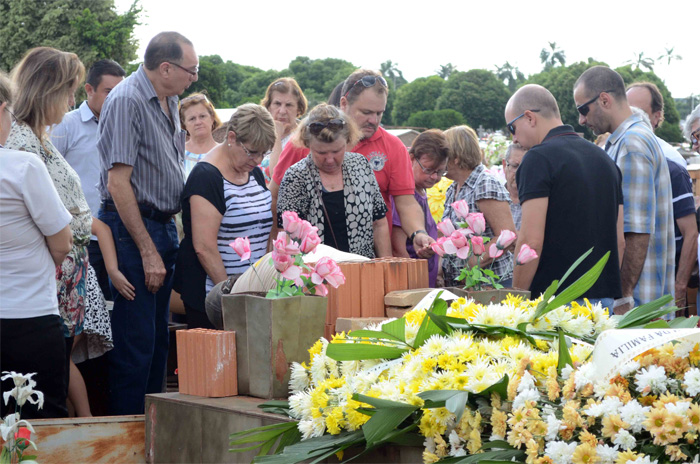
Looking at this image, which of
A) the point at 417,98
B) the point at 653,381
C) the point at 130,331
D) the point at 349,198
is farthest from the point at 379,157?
the point at 417,98

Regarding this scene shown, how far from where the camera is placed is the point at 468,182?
4695 millimetres

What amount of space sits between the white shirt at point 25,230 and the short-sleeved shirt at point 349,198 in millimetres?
1087

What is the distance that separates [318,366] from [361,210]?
1901 millimetres

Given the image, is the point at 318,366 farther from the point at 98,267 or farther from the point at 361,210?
the point at 98,267

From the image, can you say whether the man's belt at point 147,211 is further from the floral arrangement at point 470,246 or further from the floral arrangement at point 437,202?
the floral arrangement at point 437,202

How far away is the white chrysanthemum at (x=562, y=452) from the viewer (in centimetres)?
139

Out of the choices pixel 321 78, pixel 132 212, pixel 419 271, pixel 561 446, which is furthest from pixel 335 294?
pixel 321 78

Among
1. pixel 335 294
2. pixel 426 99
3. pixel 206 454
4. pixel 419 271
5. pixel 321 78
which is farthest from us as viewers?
pixel 321 78

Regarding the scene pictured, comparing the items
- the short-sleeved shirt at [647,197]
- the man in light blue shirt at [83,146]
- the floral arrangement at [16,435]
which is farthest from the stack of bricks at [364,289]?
the man in light blue shirt at [83,146]

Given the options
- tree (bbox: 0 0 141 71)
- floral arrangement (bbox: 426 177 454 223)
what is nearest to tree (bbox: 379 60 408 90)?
tree (bbox: 0 0 141 71)

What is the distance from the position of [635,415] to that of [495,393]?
0.28 m

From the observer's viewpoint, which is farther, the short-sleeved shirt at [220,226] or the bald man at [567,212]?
the short-sleeved shirt at [220,226]

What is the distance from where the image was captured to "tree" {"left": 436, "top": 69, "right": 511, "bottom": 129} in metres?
78.1

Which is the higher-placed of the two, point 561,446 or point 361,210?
point 361,210
